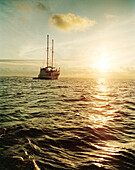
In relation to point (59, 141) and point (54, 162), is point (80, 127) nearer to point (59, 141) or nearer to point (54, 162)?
point (59, 141)

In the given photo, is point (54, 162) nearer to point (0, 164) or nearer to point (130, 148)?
point (0, 164)

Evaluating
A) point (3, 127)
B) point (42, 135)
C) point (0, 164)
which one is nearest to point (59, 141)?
point (42, 135)

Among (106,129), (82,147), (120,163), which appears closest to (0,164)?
(82,147)

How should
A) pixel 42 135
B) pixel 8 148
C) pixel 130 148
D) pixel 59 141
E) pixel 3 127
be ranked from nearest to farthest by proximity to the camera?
pixel 8 148 < pixel 130 148 < pixel 59 141 < pixel 42 135 < pixel 3 127

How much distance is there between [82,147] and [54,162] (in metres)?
1.18

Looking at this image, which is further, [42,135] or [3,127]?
[3,127]

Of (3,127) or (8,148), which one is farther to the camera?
(3,127)

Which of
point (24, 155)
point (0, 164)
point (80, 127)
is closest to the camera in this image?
point (0, 164)

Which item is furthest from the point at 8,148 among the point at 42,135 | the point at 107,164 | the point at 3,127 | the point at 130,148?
the point at 130,148

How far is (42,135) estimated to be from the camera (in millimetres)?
4938

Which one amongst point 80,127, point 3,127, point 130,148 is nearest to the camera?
point 130,148

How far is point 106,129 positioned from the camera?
573 cm

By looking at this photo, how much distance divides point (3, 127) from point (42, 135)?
189 centimetres

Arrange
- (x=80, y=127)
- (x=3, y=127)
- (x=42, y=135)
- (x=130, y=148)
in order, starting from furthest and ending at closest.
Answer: (x=80, y=127), (x=3, y=127), (x=42, y=135), (x=130, y=148)
